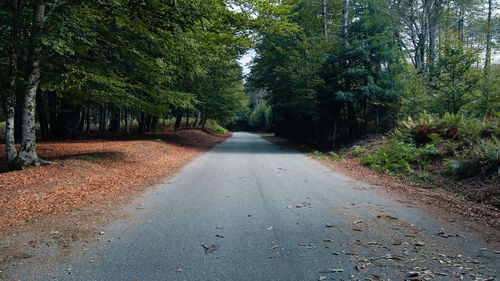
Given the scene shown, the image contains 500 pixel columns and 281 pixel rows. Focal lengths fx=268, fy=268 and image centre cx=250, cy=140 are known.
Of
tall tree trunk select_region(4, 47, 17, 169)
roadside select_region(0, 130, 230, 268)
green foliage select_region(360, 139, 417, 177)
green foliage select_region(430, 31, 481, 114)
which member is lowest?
roadside select_region(0, 130, 230, 268)

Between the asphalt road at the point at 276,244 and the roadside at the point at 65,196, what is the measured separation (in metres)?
0.50

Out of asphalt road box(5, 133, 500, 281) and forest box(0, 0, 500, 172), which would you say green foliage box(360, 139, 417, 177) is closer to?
forest box(0, 0, 500, 172)

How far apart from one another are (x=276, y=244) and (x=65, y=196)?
14.8ft

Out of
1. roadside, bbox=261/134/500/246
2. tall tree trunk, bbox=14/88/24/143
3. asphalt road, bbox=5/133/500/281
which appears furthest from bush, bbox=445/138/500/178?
tall tree trunk, bbox=14/88/24/143

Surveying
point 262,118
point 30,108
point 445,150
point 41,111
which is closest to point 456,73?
point 445,150

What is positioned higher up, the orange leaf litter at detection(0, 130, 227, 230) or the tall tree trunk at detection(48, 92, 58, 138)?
the tall tree trunk at detection(48, 92, 58, 138)

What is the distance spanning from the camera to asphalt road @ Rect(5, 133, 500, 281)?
265 centimetres

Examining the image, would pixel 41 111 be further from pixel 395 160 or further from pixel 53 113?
pixel 395 160

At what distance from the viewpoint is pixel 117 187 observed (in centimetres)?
641

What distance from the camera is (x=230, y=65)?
61.1 ft

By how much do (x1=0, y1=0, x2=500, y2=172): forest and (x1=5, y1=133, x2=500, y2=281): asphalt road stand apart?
3880mm

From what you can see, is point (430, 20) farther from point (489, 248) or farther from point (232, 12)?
point (489, 248)

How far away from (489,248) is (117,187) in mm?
6848

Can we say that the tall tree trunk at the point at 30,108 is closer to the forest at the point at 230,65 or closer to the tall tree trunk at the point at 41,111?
the forest at the point at 230,65
